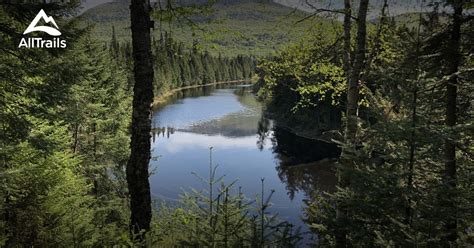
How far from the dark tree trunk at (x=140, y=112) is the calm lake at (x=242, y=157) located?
10.7 meters

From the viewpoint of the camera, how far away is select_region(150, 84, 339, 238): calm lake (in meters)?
31.4

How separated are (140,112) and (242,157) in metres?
37.0

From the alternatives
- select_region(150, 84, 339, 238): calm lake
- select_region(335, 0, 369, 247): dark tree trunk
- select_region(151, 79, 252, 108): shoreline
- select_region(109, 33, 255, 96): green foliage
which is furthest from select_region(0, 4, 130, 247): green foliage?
select_region(109, 33, 255, 96): green foliage

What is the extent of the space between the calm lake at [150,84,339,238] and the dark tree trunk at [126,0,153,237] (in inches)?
423

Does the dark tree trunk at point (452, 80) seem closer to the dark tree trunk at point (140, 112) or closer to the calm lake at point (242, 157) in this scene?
the dark tree trunk at point (140, 112)

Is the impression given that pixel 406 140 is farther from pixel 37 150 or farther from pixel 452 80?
pixel 37 150

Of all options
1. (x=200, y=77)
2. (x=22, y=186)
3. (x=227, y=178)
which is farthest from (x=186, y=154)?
(x=200, y=77)

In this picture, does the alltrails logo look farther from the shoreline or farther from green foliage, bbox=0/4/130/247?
the shoreline

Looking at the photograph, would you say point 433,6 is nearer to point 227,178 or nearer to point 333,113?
point 227,178

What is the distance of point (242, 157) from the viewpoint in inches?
1677

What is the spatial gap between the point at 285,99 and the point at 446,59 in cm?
5401

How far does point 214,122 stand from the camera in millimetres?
65000

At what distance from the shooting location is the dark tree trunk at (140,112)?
5.67 metres

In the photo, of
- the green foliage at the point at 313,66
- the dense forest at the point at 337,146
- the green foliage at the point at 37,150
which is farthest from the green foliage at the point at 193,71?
the green foliage at the point at 313,66
